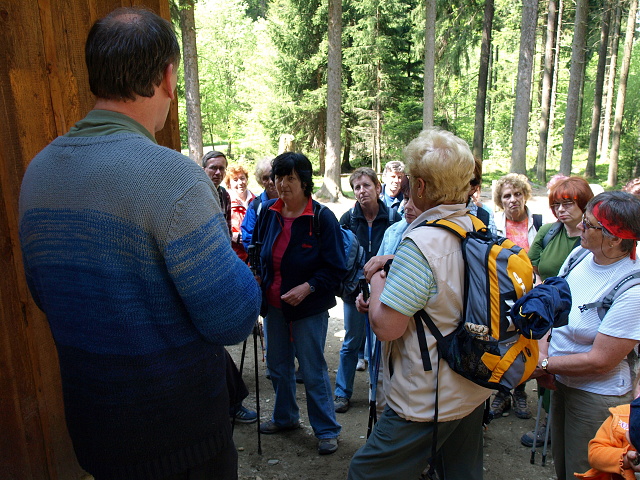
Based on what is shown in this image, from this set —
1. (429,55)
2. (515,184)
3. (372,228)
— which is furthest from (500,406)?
(429,55)

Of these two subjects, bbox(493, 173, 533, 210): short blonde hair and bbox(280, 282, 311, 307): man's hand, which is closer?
bbox(280, 282, 311, 307): man's hand

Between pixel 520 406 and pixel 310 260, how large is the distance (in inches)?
99.6

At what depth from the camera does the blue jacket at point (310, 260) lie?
374 cm

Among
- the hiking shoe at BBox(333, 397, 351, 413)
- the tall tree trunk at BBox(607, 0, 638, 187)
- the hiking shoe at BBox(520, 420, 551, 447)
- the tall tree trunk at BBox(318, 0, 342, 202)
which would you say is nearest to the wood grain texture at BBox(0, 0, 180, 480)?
the hiking shoe at BBox(333, 397, 351, 413)

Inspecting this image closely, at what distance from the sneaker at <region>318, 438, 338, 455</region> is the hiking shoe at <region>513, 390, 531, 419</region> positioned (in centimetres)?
181

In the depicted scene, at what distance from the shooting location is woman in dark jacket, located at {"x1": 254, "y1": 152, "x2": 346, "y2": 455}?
12.3 ft

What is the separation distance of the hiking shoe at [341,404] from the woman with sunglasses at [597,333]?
6.98 ft

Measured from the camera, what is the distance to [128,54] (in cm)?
136

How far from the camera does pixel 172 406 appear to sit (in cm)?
147

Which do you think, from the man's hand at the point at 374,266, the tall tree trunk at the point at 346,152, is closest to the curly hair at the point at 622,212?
the man's hand at the point at 374,266

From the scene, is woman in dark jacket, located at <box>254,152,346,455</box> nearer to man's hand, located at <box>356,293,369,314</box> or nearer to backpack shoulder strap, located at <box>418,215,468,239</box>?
man's hand, located at <box>356,293,369,314</box>

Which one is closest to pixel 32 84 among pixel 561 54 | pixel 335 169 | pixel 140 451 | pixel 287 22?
pixel 140 451

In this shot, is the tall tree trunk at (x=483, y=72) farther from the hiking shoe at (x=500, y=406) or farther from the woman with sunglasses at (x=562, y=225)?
the hiking shoe at (x=500, y=406)

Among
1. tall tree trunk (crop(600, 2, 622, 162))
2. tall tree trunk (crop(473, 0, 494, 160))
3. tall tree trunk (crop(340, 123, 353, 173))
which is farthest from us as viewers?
tall tree trunk (crop(600, 2, 622, 162))
